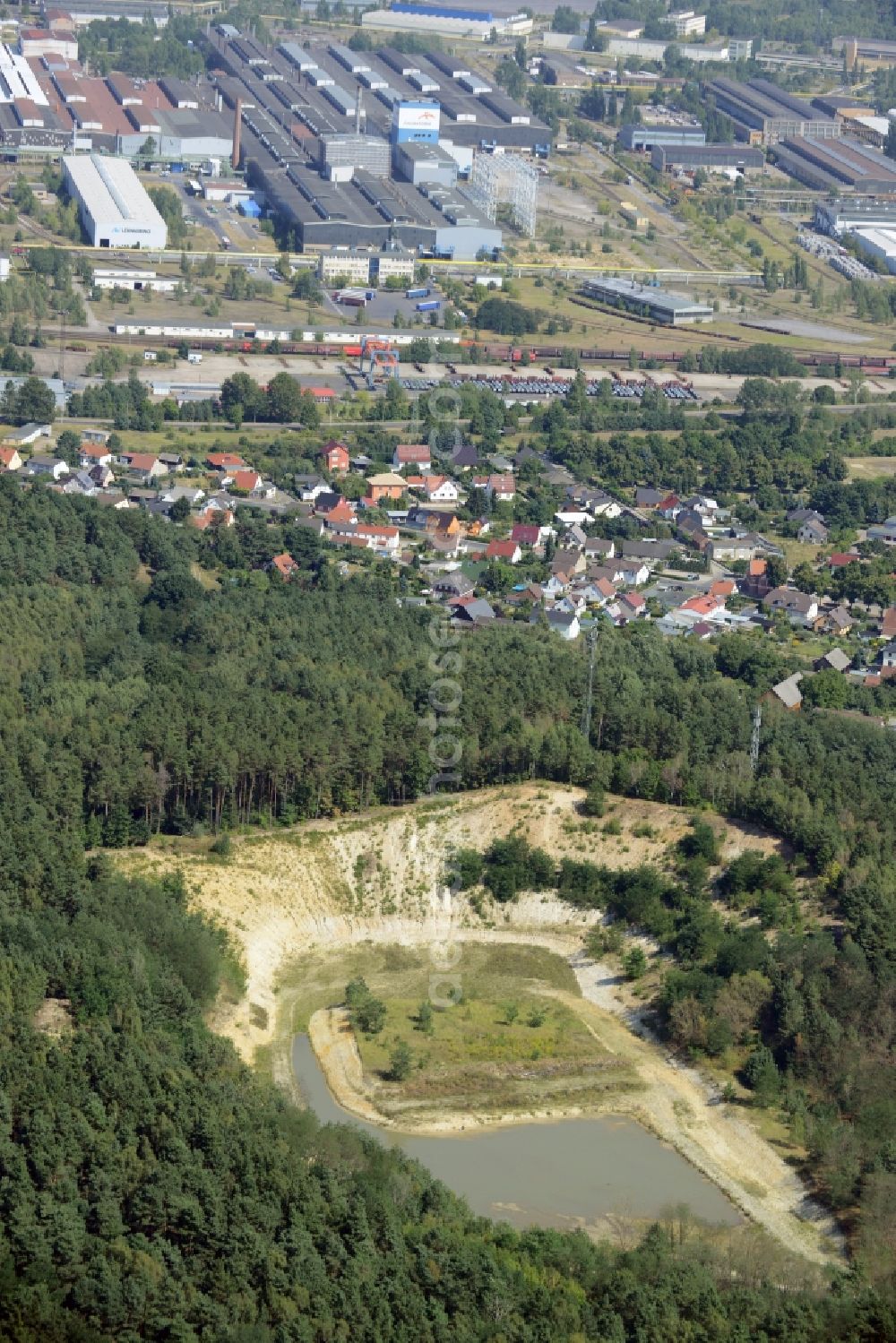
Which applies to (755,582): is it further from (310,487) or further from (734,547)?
(310,487)

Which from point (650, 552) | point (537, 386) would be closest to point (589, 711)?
point (650, 552)

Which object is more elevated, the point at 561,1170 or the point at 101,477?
the point at 561,1170

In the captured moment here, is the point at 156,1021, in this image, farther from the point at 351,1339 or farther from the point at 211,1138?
the point at 351,1339

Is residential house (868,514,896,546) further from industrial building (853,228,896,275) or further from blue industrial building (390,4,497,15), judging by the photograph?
blue industrial building (390,4,497,15)

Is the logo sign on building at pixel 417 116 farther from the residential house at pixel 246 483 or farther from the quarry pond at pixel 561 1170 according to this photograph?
the quarry pond at pixel 561 1170

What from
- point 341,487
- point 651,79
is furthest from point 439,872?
point 651,79

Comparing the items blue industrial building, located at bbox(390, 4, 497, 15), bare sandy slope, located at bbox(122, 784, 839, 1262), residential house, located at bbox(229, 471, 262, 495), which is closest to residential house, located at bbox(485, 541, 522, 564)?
residential house, located at bbox(229, 471, 262, 495)
